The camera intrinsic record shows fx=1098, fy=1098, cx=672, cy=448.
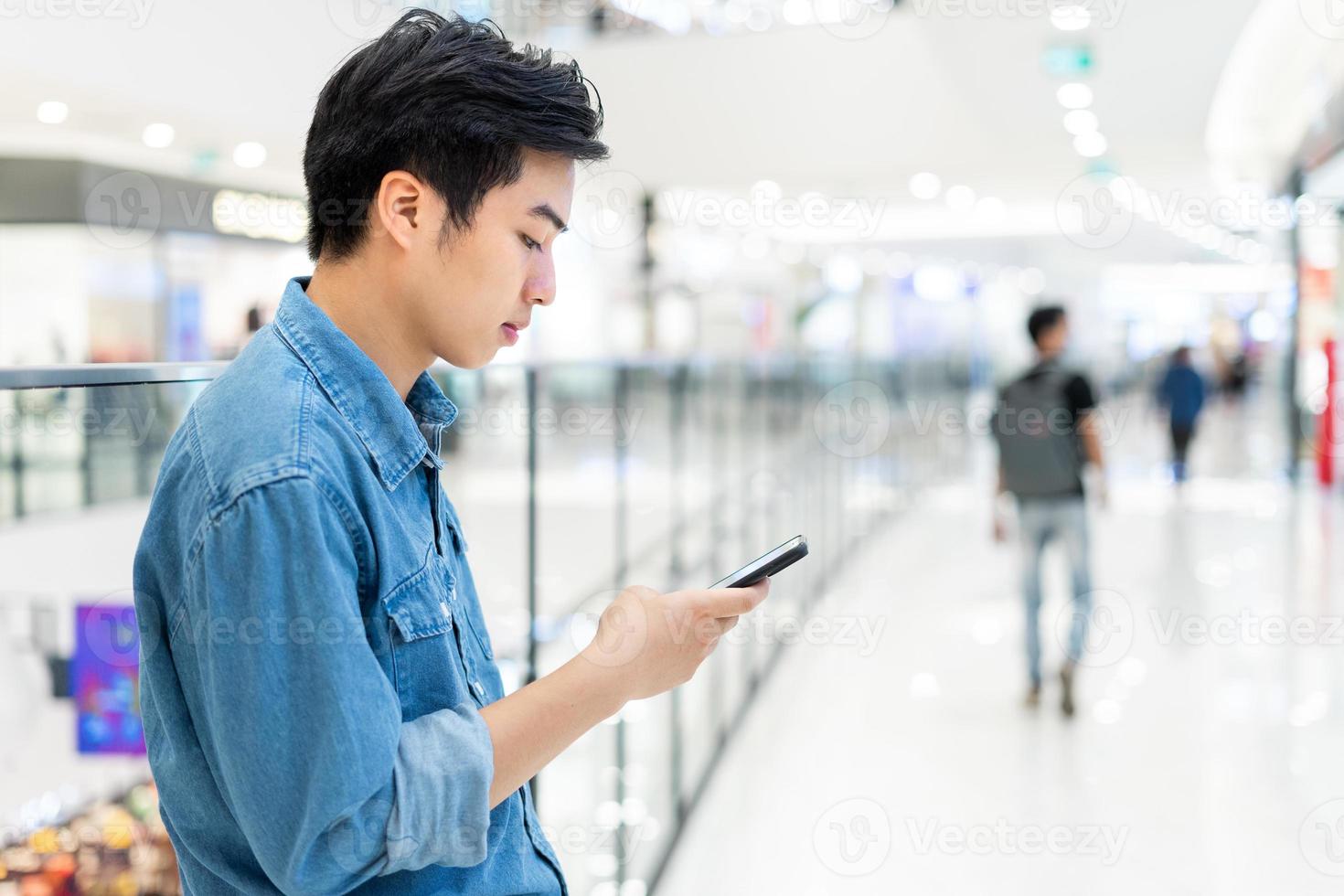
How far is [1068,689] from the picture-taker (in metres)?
4.32

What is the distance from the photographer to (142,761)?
135 inches

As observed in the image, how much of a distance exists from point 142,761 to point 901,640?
351 centimetres

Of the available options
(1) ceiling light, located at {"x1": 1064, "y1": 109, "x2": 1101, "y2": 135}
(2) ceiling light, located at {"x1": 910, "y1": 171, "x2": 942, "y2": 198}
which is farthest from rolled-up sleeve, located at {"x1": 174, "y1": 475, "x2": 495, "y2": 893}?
(2) ceiling light, located at {"x1": 910, "y1": 171, "x2": 942, "y2": 198}

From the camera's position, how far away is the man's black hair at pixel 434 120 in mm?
867

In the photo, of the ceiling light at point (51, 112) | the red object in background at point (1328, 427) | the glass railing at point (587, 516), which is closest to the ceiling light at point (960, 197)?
the red object in background at point (1328, 427)

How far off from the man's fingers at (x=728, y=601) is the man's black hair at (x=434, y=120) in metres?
0.40

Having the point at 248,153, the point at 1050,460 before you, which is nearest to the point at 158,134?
the point at 248,153

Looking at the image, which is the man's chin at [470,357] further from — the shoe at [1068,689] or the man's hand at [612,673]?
the shoe at [1068,689]

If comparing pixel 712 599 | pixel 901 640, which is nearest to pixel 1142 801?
pixel 901 640

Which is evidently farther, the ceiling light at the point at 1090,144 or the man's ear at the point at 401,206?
the ceiling light at the point at 1090,144

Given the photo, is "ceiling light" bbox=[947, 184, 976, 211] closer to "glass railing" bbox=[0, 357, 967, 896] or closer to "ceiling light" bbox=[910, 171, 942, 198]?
"ceiling light" bbox=[910, 171, 942, 198]

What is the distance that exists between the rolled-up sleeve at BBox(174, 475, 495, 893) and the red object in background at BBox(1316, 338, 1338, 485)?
1069cm

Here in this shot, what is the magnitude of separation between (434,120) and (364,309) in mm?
164

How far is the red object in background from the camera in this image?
9633 mm
